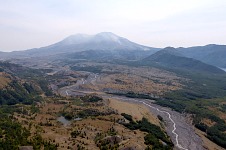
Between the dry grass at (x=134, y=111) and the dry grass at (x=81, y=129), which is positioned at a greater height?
the dry grass at (x=81, y=129)

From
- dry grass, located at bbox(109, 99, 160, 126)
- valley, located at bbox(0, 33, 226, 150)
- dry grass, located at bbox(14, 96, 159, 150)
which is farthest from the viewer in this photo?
dry grass, located at bbox(109, 99, 160, 126)

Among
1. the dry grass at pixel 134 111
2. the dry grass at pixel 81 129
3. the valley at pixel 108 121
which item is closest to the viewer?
the dry grass at pixel 81 129

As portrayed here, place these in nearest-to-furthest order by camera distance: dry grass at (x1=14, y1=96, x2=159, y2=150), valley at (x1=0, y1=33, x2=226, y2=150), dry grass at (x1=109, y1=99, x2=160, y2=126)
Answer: dry grass at (x1=14, y1=96, x2=159, y2=150) < valley at (x1=0, y1=33, x2=226, y2=150) < dry grass at (x1=109, y1=99, x2=160, y2=126)

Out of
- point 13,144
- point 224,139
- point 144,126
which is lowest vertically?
point 224,139

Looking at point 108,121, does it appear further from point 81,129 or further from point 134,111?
point 134,111

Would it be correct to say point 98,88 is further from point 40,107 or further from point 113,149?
point 113,149

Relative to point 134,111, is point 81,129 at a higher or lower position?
higher

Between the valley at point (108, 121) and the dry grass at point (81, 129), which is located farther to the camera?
the valley at point (108, 121)

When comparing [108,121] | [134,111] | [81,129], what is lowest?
[134,111]

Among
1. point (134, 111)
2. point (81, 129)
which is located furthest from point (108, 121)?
point (134, 111)

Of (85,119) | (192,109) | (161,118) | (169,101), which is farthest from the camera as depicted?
(169,101)

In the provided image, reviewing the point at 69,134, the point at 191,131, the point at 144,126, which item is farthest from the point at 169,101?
the point at 69,134
